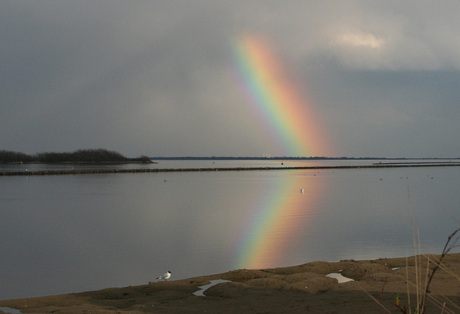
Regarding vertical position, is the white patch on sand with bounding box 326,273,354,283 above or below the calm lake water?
above

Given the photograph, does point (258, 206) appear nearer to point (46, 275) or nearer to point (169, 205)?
point (169, 205)

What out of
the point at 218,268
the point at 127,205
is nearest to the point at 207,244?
the point at 218,268

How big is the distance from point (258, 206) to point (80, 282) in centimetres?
1928

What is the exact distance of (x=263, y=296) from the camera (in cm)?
799

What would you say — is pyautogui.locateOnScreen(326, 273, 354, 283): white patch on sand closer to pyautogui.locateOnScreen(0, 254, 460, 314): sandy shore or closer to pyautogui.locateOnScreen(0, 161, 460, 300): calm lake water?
pyautogui.locateOnScreen(0, 254, 460, 314): sandy shore

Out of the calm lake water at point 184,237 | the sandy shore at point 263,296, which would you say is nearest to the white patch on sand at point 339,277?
the sandy shore at point 263,296

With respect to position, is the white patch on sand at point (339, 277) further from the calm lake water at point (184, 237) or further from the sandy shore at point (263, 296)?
the calm lake water at point (184, 237)

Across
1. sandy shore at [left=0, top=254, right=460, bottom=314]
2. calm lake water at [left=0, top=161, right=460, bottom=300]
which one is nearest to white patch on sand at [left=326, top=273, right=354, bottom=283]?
sandy shore at [left=0, top=254, right=460, bottom=314]

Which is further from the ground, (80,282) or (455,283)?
(455,283)

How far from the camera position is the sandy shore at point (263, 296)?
6.98m

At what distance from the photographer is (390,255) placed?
42.4 ft

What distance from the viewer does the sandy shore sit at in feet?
22.9

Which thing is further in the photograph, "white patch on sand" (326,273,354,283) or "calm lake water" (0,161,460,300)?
"calm lake water" (0,161,460,300)

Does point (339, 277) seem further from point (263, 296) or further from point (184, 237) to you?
point (184, 237)
